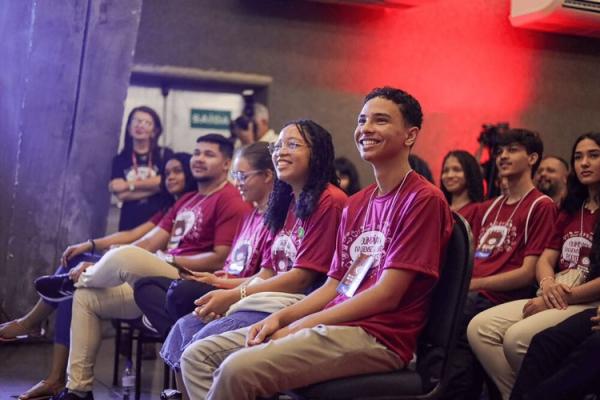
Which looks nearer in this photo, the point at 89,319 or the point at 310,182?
the point at 310,182

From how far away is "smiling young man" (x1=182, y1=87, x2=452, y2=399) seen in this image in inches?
89.5

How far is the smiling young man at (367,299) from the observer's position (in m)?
2.27

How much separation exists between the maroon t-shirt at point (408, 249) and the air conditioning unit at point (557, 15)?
470cm

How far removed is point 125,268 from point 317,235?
3.58 feet

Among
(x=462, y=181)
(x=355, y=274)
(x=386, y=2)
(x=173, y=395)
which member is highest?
(x=386, y=2)

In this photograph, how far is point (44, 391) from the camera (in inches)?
151

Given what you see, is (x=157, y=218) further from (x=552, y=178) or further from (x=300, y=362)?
(x=300, y=362)

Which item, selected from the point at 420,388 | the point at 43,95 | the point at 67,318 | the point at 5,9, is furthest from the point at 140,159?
the point at 420,388

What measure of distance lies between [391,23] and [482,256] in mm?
3841

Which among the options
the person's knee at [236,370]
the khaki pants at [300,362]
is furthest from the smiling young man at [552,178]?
the person's knee at [236,370]

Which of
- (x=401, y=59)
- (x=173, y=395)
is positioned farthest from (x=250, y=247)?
(x=401, y=59)

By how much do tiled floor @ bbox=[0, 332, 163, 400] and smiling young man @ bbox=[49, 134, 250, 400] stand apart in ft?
1.51

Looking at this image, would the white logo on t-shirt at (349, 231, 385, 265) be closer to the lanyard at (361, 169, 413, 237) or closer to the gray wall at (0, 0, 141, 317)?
the lanyard at (361, 169, 413, 237)

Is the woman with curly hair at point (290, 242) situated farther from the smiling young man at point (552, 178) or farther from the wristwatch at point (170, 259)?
the smiling young man at point (552, 178)
